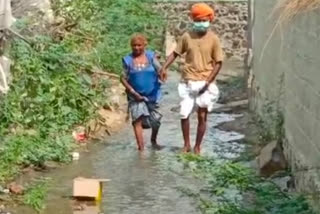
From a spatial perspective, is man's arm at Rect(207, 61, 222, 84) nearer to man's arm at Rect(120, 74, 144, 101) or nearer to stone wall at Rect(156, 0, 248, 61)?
man's arm at Rect(120, 74, 144, 101)

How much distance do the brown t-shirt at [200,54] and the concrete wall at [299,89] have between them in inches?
27.1

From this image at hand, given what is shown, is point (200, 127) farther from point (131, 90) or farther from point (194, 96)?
point (131, 90)

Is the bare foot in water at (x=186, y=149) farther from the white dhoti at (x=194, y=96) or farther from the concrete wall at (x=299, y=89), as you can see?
the concrete wall at (x=299, y=89)

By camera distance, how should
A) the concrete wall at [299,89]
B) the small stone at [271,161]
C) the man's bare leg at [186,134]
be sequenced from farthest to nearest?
the man's bare leg at [186,134] < the small stone at [271,161] < the concrete wall at [299,89]

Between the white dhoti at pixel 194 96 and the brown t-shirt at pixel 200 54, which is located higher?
the brown t-shirt at pixel 200 54

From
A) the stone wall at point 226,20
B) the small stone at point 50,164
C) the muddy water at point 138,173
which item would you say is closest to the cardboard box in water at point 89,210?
the muddy water at point 138,173

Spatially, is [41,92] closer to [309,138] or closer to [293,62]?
[293,62]

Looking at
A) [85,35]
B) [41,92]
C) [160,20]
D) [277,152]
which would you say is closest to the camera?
[277,152]

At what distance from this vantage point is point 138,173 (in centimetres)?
1002

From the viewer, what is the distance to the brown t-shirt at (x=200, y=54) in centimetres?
1109

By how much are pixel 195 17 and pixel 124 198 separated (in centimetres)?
274

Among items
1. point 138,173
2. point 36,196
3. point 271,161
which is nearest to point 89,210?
point 36,196

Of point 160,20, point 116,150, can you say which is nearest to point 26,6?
point 116,150

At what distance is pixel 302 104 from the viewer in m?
8.36
